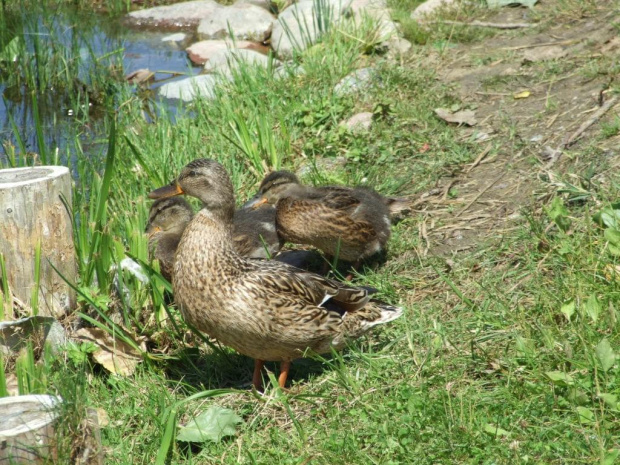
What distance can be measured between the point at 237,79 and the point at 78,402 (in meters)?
5.18

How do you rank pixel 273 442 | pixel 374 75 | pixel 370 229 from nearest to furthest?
pixel 273 442
pixel 370 229
pixel 374 75

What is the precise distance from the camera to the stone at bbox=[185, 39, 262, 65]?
10.5 m

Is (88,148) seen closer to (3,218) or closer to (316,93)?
(316,93)

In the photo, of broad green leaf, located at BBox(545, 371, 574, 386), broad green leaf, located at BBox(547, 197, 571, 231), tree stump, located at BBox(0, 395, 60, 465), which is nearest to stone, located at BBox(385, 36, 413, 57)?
broad green leaf, located at BBox(547, 197, 571, 231)

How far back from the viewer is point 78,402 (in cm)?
297

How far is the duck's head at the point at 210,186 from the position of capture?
14.0 ft

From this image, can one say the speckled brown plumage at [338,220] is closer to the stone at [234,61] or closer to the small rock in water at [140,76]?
the stone at [234,61]

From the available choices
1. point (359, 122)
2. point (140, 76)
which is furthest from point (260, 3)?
point (359, 122)

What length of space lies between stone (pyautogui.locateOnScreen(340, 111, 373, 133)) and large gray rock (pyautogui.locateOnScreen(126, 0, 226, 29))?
5807 millimetres

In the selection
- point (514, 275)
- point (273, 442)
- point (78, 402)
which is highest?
point (78, 402)

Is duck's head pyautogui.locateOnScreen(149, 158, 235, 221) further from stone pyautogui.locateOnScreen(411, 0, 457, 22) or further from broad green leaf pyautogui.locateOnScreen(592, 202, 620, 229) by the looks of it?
stone pyautogui.locateOnScreen(411, 0, 457, 22)

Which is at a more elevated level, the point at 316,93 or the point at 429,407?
the point at 316,93

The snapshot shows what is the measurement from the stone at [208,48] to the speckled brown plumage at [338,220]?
544cm

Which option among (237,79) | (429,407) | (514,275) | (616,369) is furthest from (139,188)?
(616,369)
